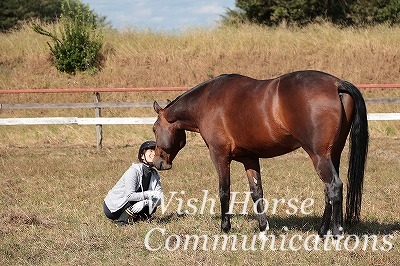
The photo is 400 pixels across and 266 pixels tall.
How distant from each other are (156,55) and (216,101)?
14.4 meters

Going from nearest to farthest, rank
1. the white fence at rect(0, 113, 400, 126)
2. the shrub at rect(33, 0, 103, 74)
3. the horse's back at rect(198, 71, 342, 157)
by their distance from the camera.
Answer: the horse's back at rect(198, 71, 342, 157)
the white fence at rect(0, 113, 400, 126)
the shrub at rect(33, 0, 103, 74)

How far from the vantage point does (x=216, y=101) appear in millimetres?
6762

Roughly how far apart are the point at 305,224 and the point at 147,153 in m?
1.98

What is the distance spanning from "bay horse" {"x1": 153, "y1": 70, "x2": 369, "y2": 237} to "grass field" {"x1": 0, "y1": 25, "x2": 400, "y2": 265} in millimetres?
505

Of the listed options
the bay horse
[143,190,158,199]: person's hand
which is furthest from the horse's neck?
[143,190,158,199]: person's hand

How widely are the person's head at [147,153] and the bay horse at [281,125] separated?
0.38ft

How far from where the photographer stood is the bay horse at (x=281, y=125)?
19.0ft

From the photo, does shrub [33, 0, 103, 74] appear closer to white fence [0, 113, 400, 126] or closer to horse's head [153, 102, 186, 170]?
white fence [0, 113, 400, 126]

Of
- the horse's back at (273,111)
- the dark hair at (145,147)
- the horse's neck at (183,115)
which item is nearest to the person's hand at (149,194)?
the dark hair at (145,147)

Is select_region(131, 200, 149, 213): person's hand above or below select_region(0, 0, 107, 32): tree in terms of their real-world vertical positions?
above

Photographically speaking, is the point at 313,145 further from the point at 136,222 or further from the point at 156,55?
the point at 156,55

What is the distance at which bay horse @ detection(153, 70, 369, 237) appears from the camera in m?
5.78

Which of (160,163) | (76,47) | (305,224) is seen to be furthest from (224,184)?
(76,47)

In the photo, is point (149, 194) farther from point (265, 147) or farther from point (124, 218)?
point (265, 147)
